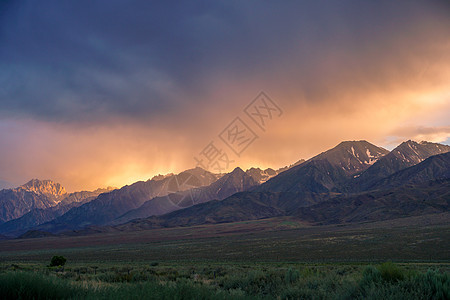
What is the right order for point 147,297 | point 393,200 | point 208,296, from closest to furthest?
point 147,297
point 208,296
point 393,200

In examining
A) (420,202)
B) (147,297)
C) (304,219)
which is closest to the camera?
(147,297)

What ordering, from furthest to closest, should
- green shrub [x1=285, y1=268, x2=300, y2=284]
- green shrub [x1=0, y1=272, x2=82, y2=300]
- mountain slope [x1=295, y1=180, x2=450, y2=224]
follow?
1. mountain slope [x1=295, y1=180, x2=450, y2=224]
2. green shrub [x1=285, y1=268, x2=300, y2=284]
3. green shrub [x1=0, y1=272, x2=82, y2=300]

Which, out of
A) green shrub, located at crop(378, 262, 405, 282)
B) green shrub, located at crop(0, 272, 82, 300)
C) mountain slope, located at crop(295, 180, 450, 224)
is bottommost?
mountain slope, located at crop(295, 180, 450, 224)

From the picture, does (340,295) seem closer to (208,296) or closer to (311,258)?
(208,296)

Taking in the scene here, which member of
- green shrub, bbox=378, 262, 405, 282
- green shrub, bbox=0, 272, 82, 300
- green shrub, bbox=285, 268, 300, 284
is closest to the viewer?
green shrub, bbox=0, 272, 82, 300

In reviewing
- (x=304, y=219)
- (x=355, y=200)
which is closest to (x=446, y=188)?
(x=355, y=200)

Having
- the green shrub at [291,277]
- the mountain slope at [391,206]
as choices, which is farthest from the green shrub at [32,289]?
the mountain slope at [391,206]

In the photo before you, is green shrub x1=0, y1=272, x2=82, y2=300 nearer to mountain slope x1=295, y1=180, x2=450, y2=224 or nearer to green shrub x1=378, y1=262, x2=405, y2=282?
green shrub x1=378, y1=262, x2=405, y2=282

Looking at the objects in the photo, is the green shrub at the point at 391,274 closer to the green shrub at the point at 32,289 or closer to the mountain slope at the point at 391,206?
the green shrub at the point at 32,289

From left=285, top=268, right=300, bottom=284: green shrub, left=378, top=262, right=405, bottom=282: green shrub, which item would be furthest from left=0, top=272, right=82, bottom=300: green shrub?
left=378, top=262, right=405, bottom=282: green shrub

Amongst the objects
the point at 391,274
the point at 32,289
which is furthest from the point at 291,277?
the point at 32,289

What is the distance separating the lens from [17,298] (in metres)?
8.92

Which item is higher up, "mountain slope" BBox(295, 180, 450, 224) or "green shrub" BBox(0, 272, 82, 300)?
"green shrub" BBox(0, 272, 82, 300)

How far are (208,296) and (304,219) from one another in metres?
190
